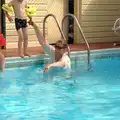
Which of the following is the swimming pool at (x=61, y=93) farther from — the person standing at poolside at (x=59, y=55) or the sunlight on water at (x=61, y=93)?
the person standing at poolside at (x=59, y=55)

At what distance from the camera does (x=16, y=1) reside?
34.3ft

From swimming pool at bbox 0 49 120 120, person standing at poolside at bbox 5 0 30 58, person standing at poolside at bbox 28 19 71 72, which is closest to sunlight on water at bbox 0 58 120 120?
swimming pool at bbox 0 49 120 120

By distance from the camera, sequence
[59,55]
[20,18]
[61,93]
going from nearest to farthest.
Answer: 1. [61,93]
2. [59,55]
3. [20,18]

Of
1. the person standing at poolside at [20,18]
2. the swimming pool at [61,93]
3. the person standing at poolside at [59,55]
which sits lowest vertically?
the swimming pool at [61,93]

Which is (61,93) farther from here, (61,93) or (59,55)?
(59,55)

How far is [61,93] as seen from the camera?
771 cm

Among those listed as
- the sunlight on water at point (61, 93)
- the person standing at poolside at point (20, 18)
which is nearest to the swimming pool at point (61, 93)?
the sunlight on water at point (61, 93)

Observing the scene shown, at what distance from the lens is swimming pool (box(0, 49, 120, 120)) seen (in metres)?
6.23

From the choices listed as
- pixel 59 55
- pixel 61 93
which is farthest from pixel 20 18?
pixel 61 93

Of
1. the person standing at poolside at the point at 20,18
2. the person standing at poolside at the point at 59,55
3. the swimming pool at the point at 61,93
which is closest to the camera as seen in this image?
the swimming pool at the point at 61,93

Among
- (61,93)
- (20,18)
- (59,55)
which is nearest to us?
(61,93)

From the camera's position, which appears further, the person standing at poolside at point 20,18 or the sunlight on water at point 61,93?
the person standing at poolside at point 20,18

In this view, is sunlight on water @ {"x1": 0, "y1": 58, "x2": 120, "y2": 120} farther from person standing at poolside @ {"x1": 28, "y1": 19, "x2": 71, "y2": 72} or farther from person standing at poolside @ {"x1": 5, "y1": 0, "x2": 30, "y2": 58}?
person standing at poolside @ {"x1": 5, "y1": 0, "x2": 30, "y2": 58}

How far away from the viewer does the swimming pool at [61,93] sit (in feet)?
20.4
